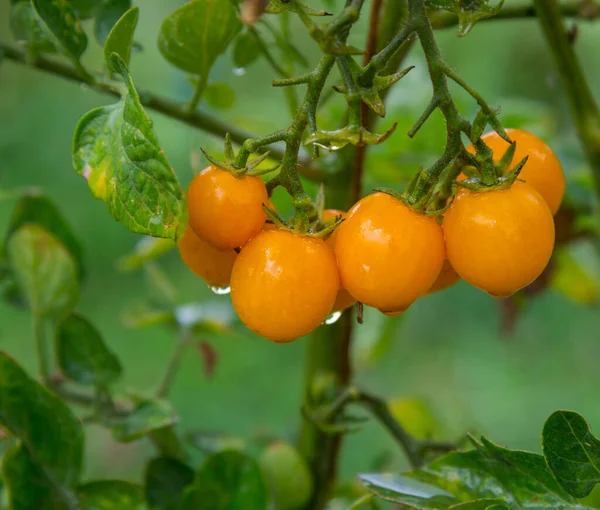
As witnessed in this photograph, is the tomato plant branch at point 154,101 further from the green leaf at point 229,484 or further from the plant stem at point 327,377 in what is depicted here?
the green leaf at point 229,484

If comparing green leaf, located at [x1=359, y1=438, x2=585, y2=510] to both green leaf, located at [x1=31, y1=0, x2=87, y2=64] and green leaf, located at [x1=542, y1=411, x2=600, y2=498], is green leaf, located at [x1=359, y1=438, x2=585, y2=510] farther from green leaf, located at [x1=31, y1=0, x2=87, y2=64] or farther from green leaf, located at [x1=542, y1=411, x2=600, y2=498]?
green leaf, located at [x1=31, y1=0, x2=87, y2=64]

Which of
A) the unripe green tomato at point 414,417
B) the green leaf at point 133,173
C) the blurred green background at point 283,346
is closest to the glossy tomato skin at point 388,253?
the green leaf at point 133,173

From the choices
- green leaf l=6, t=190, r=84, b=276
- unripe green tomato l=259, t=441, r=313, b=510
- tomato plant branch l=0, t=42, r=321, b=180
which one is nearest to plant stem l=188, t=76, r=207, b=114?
tomato plant branch l=0, t=42, r=321, b=180

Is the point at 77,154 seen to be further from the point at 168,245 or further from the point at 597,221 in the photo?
the point at 597,221

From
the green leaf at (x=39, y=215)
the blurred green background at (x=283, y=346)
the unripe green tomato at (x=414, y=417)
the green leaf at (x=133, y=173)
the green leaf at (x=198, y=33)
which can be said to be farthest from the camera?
the blurred green background at (x=283, y=346)

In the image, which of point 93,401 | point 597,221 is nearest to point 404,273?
point 93,401
